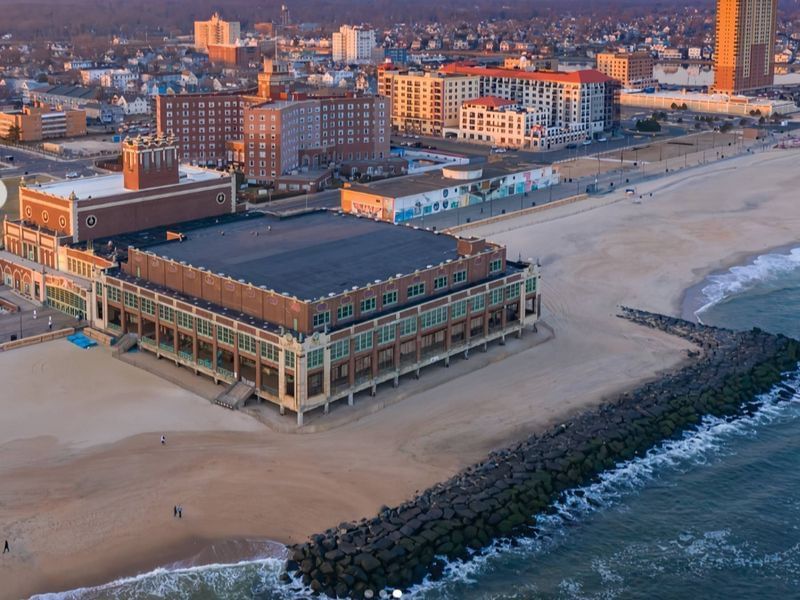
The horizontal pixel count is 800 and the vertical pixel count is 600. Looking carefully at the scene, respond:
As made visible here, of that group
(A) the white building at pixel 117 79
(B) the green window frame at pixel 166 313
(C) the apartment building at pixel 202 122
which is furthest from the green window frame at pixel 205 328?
(A) the white building at pixel 117 79

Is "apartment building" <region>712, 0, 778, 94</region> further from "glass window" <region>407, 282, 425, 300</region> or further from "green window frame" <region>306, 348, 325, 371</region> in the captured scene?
"green window frame" <region>306, 348, 325, 371</region>

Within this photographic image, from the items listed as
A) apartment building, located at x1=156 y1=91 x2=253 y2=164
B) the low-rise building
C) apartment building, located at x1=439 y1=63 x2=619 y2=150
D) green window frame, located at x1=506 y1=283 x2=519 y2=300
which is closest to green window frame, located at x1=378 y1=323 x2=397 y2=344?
green window frame, located at x1=506 y1=283 x2=519 y2=300

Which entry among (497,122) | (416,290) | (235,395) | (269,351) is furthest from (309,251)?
(497,122)

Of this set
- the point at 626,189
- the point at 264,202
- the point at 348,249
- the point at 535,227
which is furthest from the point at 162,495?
the point at 626,189

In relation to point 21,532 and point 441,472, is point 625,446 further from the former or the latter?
point 21,532

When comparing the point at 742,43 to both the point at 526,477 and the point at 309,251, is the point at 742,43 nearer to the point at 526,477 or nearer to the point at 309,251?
the point at 309,251
